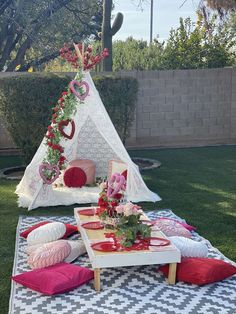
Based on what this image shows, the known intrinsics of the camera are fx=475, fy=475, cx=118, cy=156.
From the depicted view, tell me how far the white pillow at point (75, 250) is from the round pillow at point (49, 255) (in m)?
0.09

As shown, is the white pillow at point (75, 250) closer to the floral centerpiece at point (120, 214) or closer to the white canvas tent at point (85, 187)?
the floral centerpiece at point (120, 214)

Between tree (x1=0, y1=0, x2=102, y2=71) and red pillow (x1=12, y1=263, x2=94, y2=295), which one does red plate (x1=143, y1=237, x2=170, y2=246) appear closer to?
red pillow (x1=12, y1=263, x2=94, y2=295)

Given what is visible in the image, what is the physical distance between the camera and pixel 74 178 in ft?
26.6

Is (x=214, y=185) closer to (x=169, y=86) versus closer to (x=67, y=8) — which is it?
(x=169, y=86)

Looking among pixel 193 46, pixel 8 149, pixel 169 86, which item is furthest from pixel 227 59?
pixel 8 149

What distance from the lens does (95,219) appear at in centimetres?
541

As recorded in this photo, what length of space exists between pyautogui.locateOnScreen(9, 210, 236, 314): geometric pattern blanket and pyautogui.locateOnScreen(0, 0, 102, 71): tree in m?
10.6

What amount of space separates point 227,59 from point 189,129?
3.46 m

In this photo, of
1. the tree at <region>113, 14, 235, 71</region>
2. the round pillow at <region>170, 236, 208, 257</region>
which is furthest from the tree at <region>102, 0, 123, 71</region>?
the round pillow at <region>170, 236, 208, 257</region>

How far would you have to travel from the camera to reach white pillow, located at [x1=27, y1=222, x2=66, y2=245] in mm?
5301

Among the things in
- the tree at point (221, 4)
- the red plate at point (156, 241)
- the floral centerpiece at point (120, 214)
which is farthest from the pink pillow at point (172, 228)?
the tree at point (221, 4)

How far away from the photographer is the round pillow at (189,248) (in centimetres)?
488

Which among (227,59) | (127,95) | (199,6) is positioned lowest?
(127,95)

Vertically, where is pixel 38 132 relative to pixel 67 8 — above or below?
below
